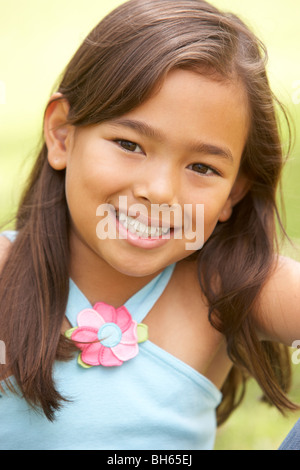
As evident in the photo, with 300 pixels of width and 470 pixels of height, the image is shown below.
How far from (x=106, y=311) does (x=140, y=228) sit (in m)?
0.24

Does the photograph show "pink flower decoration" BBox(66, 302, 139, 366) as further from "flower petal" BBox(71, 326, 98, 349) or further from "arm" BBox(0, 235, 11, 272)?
"arm" BBox(0, 235, 11, 272)

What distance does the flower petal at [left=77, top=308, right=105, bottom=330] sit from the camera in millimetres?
1502

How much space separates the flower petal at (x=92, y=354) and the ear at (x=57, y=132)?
39cm

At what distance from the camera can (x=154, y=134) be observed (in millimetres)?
1304

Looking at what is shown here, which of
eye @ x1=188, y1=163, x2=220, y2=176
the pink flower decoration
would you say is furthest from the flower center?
eye @ x1=188, y1=163, x2=220, y2=176

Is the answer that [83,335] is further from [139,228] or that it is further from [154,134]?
[154,134]

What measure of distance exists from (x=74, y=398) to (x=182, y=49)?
29.6 inches

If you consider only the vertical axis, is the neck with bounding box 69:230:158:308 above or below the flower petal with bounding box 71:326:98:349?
above

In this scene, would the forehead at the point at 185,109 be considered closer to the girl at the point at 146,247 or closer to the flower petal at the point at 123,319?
the girl at the point at 146,247

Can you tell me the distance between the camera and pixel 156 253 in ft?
4.68

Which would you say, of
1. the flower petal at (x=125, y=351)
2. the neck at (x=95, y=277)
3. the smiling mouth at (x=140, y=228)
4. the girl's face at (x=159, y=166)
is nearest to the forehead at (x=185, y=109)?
the girl's face at (x=159, y=166)

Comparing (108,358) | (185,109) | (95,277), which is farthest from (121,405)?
(185,109)

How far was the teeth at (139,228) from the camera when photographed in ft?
4.55

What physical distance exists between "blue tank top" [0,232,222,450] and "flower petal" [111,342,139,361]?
2 centimetres
